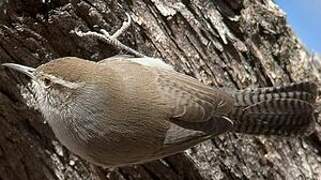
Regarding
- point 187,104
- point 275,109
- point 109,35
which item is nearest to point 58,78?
point 109,35

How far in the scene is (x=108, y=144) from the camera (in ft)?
12.7

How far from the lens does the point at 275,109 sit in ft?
13.9

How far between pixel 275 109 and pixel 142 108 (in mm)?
778

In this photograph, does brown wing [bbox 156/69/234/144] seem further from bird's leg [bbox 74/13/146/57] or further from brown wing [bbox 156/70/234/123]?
bird's leg [bbox 74/13/146/57]

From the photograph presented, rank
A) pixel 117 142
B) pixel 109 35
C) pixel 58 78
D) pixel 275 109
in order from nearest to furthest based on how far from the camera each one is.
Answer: pixel 58 78 < pixel 117 142 < pixel 109 35 < pixel 275 109

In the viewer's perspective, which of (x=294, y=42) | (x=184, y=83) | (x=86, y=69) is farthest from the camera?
(x=294, y=42)

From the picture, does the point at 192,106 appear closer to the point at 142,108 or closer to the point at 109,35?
the point at 142,108

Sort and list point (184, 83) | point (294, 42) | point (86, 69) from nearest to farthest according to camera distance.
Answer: point (86, 69), point (184, 83), point (294, 42)

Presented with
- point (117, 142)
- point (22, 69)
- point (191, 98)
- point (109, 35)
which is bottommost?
point (117, 142)

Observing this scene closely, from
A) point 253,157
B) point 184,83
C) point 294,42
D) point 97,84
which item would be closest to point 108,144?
point 97,84

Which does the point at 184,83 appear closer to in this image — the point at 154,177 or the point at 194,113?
the point at 194,113

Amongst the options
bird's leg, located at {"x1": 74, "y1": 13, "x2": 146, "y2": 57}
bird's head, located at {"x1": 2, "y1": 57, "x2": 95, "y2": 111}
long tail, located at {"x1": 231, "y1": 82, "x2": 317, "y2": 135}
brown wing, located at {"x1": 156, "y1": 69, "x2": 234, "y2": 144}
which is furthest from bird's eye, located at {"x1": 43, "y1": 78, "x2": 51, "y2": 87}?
long tail, located at {"x1": 231, "y1": 82, "x2": 317, "y2": 135}

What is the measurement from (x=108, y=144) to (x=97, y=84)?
306 mm

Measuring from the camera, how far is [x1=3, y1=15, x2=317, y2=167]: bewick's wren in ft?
12.6
